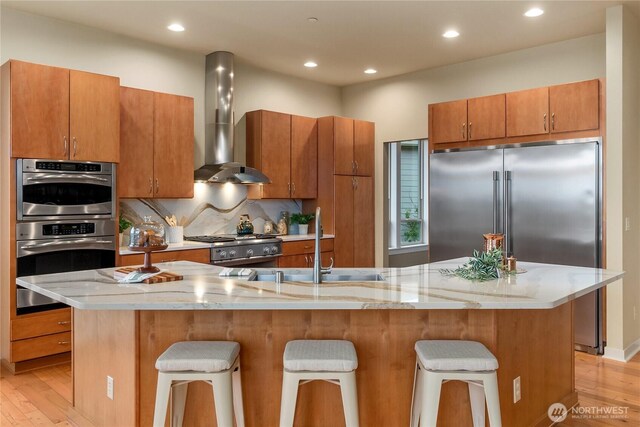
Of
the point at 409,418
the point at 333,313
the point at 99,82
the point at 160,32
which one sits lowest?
the point at 409,418

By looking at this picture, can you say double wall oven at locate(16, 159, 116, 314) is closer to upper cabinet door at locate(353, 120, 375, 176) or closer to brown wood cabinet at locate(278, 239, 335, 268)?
brown wood cabinet at locate(278, 239, 335, 268)

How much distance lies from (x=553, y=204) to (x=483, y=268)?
2.09 meters

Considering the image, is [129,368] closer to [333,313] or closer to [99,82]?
[333,313]

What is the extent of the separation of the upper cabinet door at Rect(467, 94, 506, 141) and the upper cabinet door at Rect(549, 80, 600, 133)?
0.46 metres

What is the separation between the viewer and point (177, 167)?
4.81 m

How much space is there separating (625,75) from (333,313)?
3.37 metres

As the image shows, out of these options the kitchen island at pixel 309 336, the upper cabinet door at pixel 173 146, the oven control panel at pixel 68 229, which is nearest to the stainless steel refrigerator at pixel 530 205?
the kitchen island at pixel 309 336

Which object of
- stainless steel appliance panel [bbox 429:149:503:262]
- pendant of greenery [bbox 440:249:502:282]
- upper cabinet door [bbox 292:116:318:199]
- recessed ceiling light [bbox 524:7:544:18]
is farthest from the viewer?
upper cabinet door [bbox 292:116:318:199]

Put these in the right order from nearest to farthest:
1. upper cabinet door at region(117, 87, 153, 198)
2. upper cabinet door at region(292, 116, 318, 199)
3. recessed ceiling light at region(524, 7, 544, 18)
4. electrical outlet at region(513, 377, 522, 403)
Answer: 1. electrical outlet at region(513, 377, 522, 403)
2. recessed ceiling light at region(524, 7, 544, 18)
3. upper cabinet door at region(117, 87, 153, 198)
4. upper cabinet door at region(292, 116, 318, 199)

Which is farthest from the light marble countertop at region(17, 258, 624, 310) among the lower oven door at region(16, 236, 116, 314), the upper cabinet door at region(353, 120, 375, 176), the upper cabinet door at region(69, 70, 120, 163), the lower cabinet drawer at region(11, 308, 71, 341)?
the upper cabinet door at region(353, 120, 375, 176)

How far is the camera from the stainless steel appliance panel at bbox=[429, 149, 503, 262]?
481cm

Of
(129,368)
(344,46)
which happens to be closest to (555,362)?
(129,368)

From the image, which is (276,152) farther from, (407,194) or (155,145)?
(407,194)

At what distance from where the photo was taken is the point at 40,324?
3.88m
